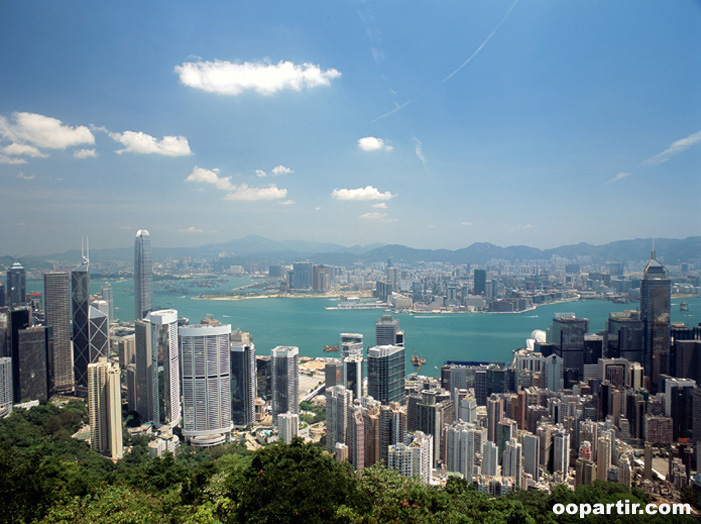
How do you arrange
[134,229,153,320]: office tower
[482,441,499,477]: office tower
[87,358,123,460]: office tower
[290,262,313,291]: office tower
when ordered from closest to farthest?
[482,441,499,477]: office tower < [87,358,123,460]: office tower < [134,229,153,320]: office tower < [290,262,313,291]: office tower

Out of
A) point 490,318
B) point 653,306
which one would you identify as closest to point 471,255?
point 490,318

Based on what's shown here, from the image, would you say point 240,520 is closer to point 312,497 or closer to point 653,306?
point 312,497

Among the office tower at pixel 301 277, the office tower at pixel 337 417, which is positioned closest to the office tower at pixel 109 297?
the office tower at pixel 337 417

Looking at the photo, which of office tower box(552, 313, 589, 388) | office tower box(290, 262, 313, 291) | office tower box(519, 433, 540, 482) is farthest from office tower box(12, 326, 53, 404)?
office tower box(290, 262, 313, 291)

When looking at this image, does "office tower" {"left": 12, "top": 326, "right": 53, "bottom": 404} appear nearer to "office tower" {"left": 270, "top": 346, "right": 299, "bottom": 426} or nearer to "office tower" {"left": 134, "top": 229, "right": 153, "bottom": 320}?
"office tower" {"left": 134, "top": 229, "right": 153, "bottom": 320}

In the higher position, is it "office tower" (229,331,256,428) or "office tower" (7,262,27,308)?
"office tower" (7,262,27,308)

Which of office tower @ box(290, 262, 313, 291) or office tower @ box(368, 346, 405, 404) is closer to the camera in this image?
office tower @ box(368, 346, 405, 404)

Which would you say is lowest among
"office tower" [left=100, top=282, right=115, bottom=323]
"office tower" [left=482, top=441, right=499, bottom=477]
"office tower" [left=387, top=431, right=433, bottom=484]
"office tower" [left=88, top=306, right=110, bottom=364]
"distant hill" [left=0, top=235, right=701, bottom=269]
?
"office tower" [left=482, top=441, right=499, bottom=477]

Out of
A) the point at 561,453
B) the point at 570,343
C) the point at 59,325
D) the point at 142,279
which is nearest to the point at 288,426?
the point at 561,453
